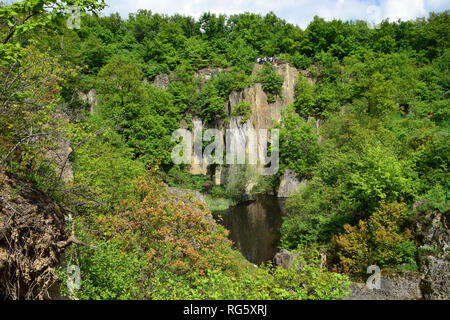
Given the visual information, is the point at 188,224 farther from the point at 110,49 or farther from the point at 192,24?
the point at 192,24

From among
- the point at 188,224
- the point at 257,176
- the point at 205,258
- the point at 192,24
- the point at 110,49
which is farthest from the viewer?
the point at 192,24

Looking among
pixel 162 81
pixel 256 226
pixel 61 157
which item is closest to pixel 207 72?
pixel 162 81

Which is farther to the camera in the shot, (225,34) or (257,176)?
(225,34)

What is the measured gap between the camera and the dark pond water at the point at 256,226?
21073 millimetres

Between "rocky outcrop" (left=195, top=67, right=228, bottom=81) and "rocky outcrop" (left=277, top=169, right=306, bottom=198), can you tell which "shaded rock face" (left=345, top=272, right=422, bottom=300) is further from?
"rocky outcrop" (left=195, top=67, right=228, bottom=81)

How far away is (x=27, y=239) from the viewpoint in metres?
4.70

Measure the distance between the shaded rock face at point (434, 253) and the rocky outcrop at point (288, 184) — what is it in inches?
712

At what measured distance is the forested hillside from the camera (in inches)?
233

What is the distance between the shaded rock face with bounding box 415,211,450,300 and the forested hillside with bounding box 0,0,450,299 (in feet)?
0.67

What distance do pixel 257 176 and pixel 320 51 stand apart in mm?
18784

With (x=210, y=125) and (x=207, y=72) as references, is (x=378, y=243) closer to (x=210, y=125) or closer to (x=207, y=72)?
(x=210, y=125)

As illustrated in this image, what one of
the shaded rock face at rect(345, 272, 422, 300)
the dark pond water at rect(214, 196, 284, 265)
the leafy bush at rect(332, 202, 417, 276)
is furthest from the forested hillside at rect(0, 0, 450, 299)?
the dark pond water at rect(214, 196, 284, 265)
